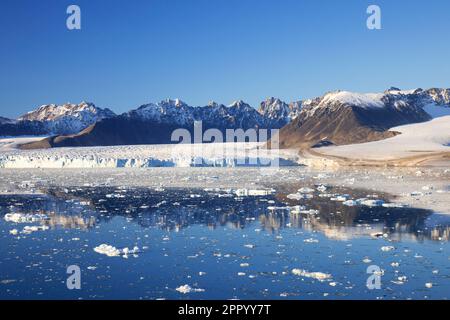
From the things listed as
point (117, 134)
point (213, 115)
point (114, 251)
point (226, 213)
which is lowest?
point (114, 251)

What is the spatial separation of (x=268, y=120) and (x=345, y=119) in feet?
277

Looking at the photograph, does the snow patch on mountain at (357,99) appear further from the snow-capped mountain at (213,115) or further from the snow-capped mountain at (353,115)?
the snow-capped mountain at (213,115)

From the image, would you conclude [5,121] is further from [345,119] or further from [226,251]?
[226,251]

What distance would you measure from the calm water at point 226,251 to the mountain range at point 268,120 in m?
65.5

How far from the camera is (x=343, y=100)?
11475 cm

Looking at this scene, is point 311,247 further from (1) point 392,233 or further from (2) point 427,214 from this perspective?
(2) point 427,214

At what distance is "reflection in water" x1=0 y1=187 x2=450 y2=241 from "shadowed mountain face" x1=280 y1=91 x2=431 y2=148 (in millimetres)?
73622

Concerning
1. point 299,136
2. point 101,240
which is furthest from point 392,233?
point 299,136

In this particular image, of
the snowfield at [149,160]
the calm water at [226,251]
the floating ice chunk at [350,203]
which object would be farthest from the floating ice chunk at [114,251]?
the snowfield at [149,160]

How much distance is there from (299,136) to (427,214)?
89226 mm

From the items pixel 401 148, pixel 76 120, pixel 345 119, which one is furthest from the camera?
pixel 76 120

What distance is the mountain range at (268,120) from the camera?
10269 cm

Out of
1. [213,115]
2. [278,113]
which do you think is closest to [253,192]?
[213,115]

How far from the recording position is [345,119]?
104812 millimetres
